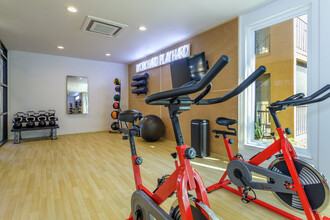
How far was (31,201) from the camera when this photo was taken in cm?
201

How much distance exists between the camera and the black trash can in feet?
11.9

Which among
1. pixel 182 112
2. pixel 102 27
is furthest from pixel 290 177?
pixel 102 27

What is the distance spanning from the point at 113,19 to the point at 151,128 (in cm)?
274

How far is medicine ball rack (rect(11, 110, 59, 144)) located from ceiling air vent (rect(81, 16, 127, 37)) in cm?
322

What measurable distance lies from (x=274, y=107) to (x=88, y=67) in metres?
6.51

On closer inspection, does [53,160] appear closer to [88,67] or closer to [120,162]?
[120,162]

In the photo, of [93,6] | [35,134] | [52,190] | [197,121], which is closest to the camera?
[52,190]

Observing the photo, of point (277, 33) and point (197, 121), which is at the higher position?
point (277, 33)

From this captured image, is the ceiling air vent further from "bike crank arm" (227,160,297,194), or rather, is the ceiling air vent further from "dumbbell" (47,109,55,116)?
"bike crank arm" (227,160,297,194)

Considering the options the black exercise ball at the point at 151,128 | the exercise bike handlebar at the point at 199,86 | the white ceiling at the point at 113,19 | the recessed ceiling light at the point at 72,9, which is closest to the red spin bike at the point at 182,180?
the exercise bike handlebar at the point at 199,86

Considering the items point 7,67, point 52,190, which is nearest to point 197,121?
point 52,190

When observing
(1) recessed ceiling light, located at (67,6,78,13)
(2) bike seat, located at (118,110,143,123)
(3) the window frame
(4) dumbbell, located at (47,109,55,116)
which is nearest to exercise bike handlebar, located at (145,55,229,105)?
(2) bike seat, located at (118,110,143,123)

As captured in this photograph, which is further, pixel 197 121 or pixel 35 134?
pixel 35 134

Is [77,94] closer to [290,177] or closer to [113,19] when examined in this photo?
[113,19]
